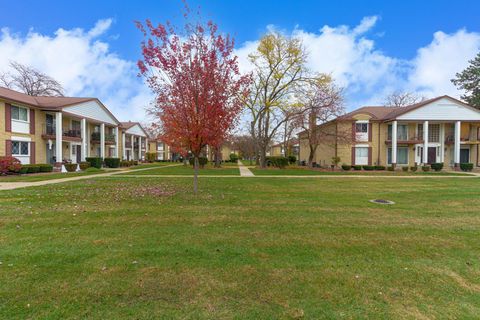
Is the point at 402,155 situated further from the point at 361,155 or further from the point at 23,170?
the point at 23,170

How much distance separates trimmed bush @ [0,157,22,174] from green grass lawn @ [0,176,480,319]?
14.5 meters

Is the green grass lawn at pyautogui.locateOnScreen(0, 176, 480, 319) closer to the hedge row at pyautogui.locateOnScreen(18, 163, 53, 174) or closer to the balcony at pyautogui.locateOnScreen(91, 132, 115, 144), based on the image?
the hedge row at pyautogui.locateOnScreen(18, 163, 53, 174)

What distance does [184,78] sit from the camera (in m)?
8.61

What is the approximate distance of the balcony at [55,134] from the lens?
25.0 meters

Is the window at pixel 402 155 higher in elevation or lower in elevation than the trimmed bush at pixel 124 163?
higher

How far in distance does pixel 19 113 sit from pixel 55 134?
364 cm

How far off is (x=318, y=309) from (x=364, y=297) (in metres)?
0.69

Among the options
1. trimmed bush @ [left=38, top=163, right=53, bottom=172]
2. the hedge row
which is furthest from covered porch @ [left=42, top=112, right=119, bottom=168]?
the hedge row

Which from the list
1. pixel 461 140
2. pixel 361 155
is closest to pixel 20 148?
pixel 361 155

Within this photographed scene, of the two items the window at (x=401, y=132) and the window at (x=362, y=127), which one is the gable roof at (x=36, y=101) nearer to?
the window at (x=362, y=127)

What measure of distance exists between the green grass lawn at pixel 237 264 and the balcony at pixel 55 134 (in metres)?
21.7

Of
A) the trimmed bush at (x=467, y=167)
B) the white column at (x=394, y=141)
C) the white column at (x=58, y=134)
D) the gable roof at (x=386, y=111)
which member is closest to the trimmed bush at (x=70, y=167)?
the white column at (x=58, y=134)

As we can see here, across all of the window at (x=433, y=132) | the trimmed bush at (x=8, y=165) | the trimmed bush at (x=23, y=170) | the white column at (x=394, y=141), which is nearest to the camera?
the trimmed bush at (x=8, y=165)

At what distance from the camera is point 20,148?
22453 millimetres
